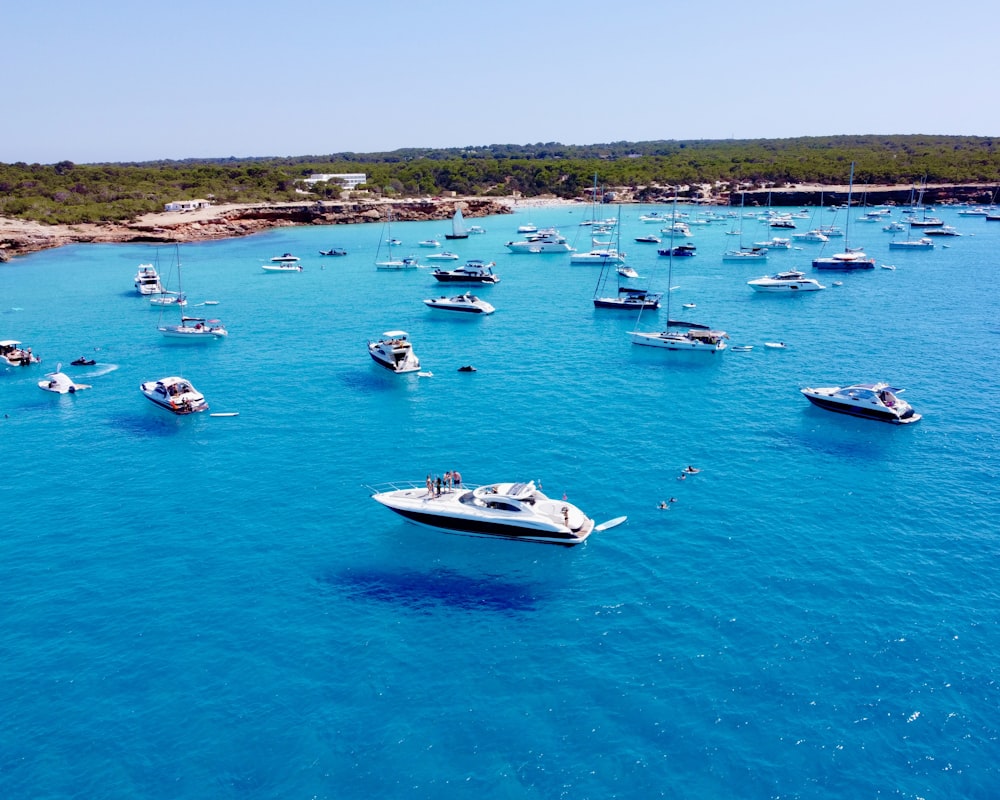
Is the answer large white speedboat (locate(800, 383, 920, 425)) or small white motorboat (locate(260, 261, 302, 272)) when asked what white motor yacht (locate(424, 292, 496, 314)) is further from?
large white speedboat (locate(800, 383, 920, 425))

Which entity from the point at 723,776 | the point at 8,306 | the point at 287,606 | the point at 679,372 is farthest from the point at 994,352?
the point at 8,306

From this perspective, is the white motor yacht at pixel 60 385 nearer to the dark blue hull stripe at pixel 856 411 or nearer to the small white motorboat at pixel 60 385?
the small white motorboat at pixel 60 385

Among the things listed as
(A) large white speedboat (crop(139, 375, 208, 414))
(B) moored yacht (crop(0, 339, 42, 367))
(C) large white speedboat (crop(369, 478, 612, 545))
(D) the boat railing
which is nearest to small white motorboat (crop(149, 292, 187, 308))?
(B) moored yacht (crop(0, 339, 42, 367))

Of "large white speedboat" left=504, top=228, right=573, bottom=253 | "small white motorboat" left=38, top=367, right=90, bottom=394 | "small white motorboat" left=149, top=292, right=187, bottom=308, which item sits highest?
"large white speedboat" left=504, top=228, right=573, bottom=253

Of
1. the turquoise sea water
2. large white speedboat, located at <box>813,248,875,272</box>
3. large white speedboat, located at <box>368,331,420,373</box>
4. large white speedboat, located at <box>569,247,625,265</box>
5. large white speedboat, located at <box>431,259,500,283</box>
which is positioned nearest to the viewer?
the turquoise sea water

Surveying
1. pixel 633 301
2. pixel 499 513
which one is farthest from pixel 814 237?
pixel 499 513

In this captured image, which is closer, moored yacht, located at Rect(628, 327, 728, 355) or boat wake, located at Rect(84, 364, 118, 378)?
boat wake, located at Rect(84, 364, 118, 378)
